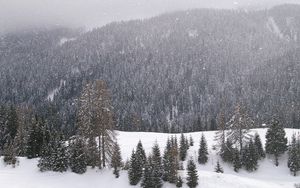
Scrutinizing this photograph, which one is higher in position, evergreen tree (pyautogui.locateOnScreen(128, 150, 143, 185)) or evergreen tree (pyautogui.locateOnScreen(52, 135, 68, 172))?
evergreen tree (pyautogui.locateOnScreen(52, 135, 68, 172))

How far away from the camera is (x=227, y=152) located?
79000 millimetres

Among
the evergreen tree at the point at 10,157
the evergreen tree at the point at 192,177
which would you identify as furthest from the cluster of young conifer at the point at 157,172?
the evergreen tree at the point at 10,157

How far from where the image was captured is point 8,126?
9006cm

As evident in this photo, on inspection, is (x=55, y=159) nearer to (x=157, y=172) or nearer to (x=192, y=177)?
(x=157, y=172)

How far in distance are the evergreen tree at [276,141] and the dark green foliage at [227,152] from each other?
25.2 feet

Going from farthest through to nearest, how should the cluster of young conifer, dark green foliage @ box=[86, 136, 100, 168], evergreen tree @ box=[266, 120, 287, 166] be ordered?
evergreen tree @ box=[266, 120, 287, 166]
dark green foliage @ box=[86, 136, 100, 168]
the cluster of young conifer

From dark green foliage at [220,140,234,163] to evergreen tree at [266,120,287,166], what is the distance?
7673mm

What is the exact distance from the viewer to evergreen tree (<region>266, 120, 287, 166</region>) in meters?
80.4

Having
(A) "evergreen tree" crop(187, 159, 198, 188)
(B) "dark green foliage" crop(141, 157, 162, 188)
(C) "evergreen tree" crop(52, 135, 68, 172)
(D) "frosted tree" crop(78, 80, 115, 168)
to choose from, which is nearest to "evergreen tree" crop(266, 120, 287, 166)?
(A) "evergreen tree" crop(187, 159, 198, 188)

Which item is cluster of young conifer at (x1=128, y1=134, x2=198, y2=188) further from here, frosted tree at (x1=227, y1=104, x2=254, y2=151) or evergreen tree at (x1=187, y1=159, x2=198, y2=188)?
frosted tree at (x1=227, y1=104, x2=254, y2=151)

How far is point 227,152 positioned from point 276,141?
9501mm

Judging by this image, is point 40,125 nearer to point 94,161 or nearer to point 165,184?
point 94,161

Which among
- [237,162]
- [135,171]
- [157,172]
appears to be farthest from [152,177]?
[237,162]

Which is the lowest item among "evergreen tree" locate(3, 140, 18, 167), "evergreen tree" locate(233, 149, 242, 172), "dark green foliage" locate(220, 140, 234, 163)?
"evergreen tree" locate(233, 149, 242, 172)
